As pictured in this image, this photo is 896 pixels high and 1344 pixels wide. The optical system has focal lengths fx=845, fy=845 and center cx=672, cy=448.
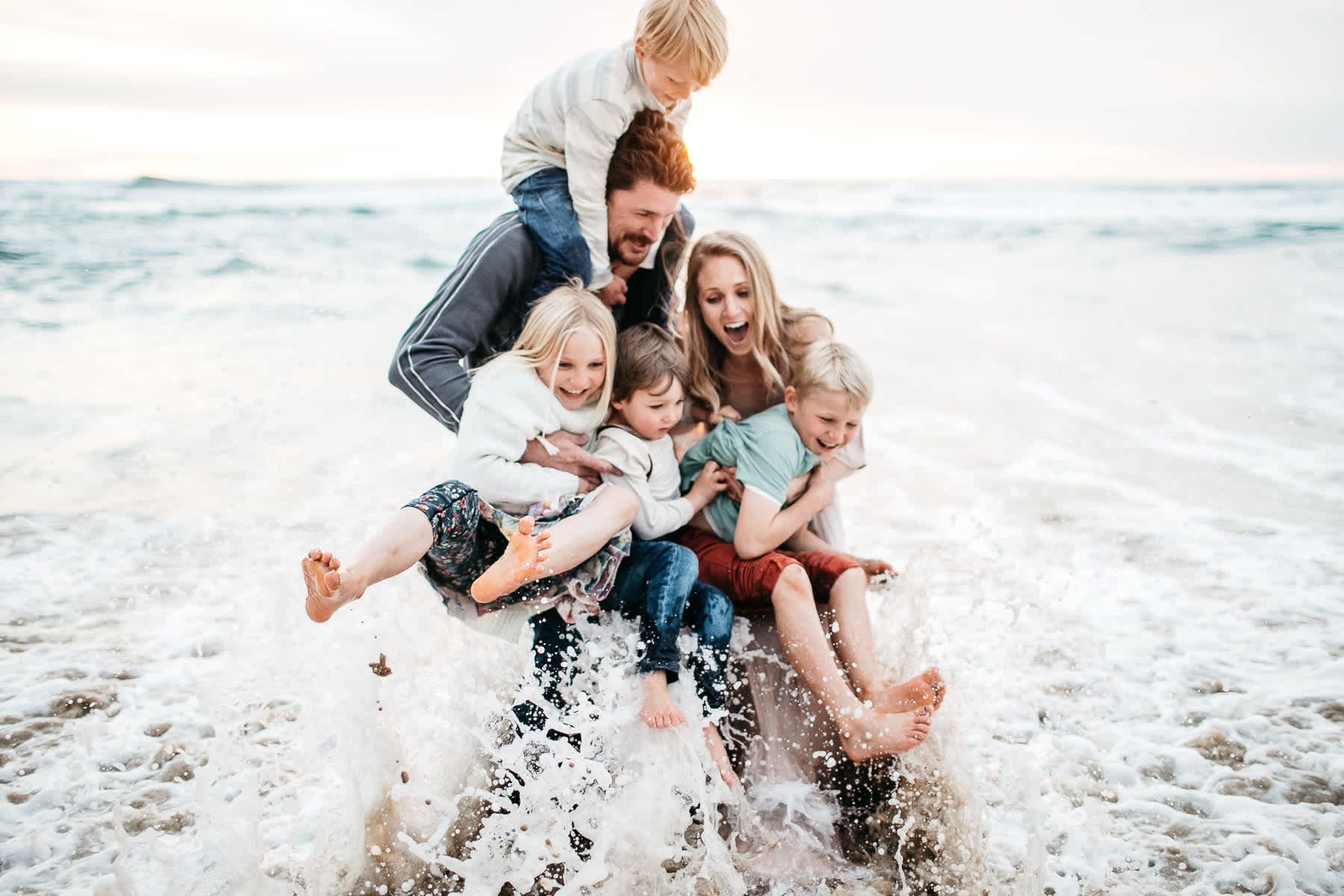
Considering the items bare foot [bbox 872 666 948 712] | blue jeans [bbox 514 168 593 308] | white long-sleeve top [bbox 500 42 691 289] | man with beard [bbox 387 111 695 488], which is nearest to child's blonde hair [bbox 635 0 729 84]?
white long-sleeve top [bbox 500 42 691 289]

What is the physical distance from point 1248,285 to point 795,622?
590 inches

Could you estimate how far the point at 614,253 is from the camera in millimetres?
3148

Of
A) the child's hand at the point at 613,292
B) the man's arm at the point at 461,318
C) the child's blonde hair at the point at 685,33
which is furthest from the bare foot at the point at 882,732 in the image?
the child's blonde hair at the point at 685,33

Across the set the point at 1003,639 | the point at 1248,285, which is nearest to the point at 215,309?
the point at 1003,639

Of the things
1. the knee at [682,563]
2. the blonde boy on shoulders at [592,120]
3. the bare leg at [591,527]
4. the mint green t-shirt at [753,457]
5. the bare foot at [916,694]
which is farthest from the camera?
the mint green t-shirt at [753,457]

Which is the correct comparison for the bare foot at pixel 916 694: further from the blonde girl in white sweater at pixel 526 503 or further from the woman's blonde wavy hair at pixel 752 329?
the woman's blonde wavy hair at pixel 752 329

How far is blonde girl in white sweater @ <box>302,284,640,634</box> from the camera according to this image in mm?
2316

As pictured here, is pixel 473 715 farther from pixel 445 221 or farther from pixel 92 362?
pixel 445 221

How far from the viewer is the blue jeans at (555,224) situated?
2.95 metres

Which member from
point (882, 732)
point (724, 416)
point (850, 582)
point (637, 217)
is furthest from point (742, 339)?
point (882, 732)

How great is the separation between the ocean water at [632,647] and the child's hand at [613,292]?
125cm

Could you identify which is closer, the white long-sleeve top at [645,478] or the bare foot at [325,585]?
the bare foot at [325,585]

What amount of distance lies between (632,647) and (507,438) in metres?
0.76

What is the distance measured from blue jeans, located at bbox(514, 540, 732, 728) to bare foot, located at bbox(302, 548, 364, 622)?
2.47 ft
